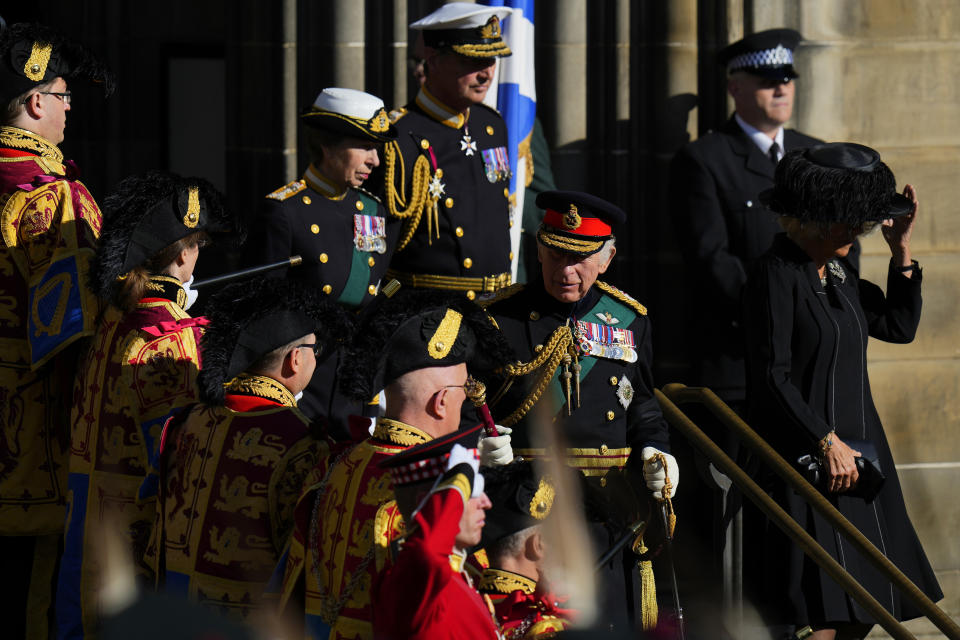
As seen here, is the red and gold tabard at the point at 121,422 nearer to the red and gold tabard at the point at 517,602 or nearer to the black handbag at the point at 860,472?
the red and gold tabard at the point at 517,602

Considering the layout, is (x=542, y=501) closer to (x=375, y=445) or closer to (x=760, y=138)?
(x=375, y=445)

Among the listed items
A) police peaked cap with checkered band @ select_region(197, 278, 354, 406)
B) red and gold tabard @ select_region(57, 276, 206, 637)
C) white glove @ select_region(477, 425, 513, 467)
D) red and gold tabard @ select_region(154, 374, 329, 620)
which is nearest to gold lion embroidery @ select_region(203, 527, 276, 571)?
red and gold tabard @ select_region(154, 374, 329, 620)

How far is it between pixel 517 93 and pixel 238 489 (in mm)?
3479

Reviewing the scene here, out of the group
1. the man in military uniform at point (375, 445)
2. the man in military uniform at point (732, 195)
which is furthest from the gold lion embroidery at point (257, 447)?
the man in military uniform at point (732, 195)

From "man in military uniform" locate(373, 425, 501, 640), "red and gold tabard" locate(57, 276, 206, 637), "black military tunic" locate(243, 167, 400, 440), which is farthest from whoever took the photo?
"black military tunic" locate(243, 167, 400, 440)

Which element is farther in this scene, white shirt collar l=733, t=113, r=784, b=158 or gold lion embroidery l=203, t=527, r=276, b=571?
white shirt collar l=733, t=113, r=784, b=158

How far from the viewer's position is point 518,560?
12.6ft

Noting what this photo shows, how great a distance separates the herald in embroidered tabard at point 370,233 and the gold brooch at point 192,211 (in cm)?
130

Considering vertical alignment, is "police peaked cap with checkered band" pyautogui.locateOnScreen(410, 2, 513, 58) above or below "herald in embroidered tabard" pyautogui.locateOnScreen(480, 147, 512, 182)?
above

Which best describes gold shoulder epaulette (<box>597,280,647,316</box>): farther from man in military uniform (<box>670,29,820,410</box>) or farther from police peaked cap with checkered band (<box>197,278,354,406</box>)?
man in military uniform (<box>670,29,820,410</box>)

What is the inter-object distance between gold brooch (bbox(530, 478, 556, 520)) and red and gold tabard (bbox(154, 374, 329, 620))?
2.20ft

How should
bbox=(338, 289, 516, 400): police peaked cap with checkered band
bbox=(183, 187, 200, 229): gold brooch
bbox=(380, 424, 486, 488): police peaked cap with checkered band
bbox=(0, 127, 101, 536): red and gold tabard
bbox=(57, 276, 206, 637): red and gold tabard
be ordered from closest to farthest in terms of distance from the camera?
bbox=(380, 424, 486, 488): police peaked cap with checkered band < bbox=(338, 289, 516, 400): police peaked cap with checkered band < bbox=(57, 276, 206, 637): red and gold tabard < bbox=(183, 187, 200, 229): gold brooch < bbox=(0, 127, 101, 536): red and gold tabard

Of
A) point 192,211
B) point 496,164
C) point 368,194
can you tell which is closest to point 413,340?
point 192,211

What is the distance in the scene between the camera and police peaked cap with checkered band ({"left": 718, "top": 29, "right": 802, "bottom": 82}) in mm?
7312
